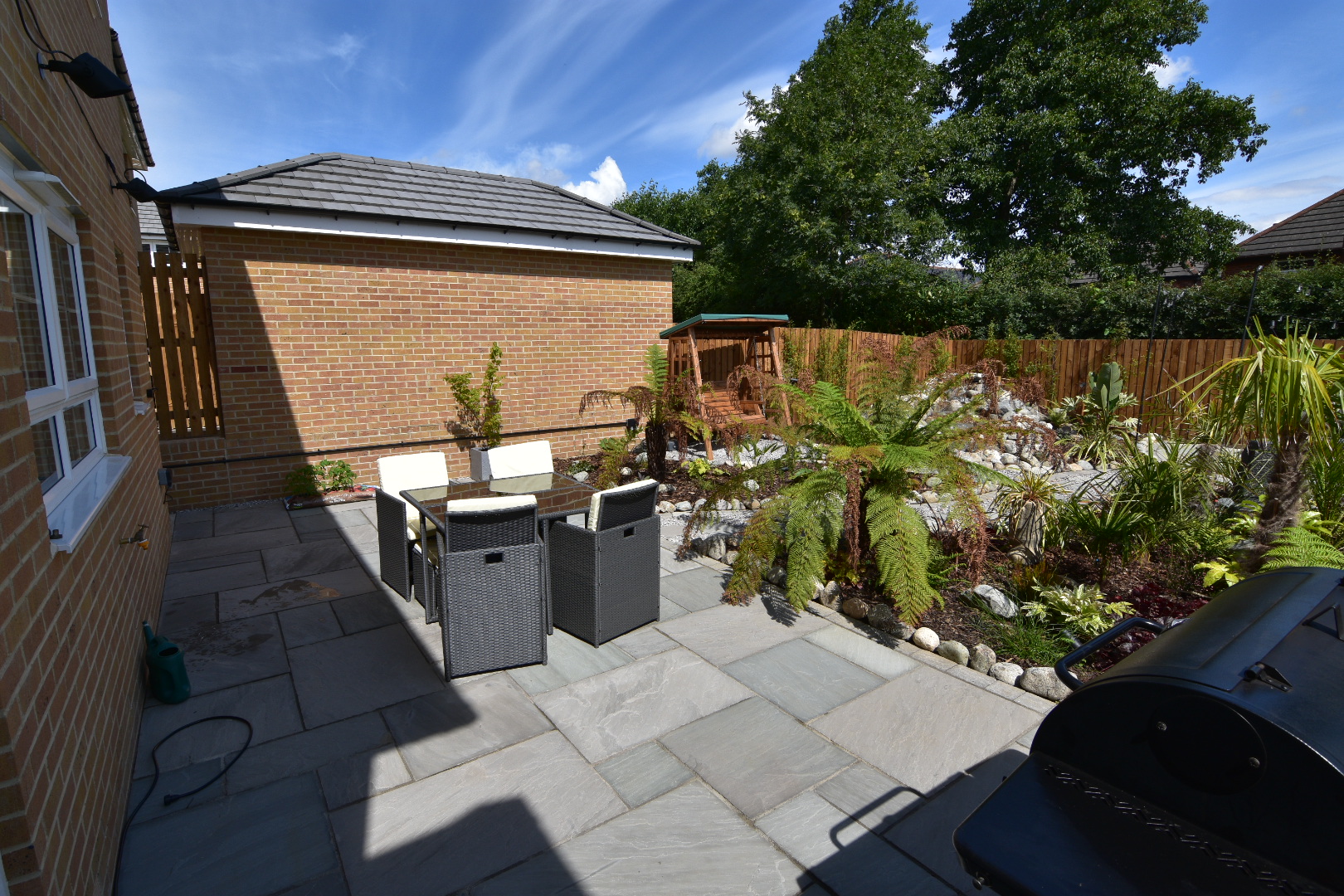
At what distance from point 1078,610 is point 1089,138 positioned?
57.8 feet

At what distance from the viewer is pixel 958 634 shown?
381 centimetres

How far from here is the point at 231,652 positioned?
3719 millimetres

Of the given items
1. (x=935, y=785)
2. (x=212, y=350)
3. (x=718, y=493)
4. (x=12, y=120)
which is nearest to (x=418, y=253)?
(x=212, y=350)

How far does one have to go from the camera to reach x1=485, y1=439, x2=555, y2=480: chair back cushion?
18.0 ft

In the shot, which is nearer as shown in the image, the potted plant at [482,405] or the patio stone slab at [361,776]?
the patio stone slab at [361,776]

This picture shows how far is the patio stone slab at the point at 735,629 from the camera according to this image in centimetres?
383

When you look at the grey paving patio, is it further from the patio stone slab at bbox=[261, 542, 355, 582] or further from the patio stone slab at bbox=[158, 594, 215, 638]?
the patio stone slab at bbox=[261, 542, 355, 582]

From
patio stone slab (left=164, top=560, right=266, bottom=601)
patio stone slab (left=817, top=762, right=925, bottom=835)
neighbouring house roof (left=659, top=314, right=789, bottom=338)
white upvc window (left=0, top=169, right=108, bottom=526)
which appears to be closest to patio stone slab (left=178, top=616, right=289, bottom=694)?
patio stone slab (left=164, top=560, right=266, bottom=601)

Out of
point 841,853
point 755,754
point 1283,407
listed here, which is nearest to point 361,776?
point 755,754

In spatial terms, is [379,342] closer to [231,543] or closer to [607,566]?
[231,543]

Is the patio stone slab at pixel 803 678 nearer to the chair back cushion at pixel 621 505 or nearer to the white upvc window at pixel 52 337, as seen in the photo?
the chair back cushion at pixel 621 505

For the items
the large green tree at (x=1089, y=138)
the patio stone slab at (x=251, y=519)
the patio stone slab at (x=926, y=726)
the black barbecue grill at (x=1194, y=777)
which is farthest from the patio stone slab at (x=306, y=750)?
the large green tree at (x=1089, y=138)

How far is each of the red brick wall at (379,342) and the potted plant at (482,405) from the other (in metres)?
0.13

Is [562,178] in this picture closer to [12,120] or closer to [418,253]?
[418,253]
